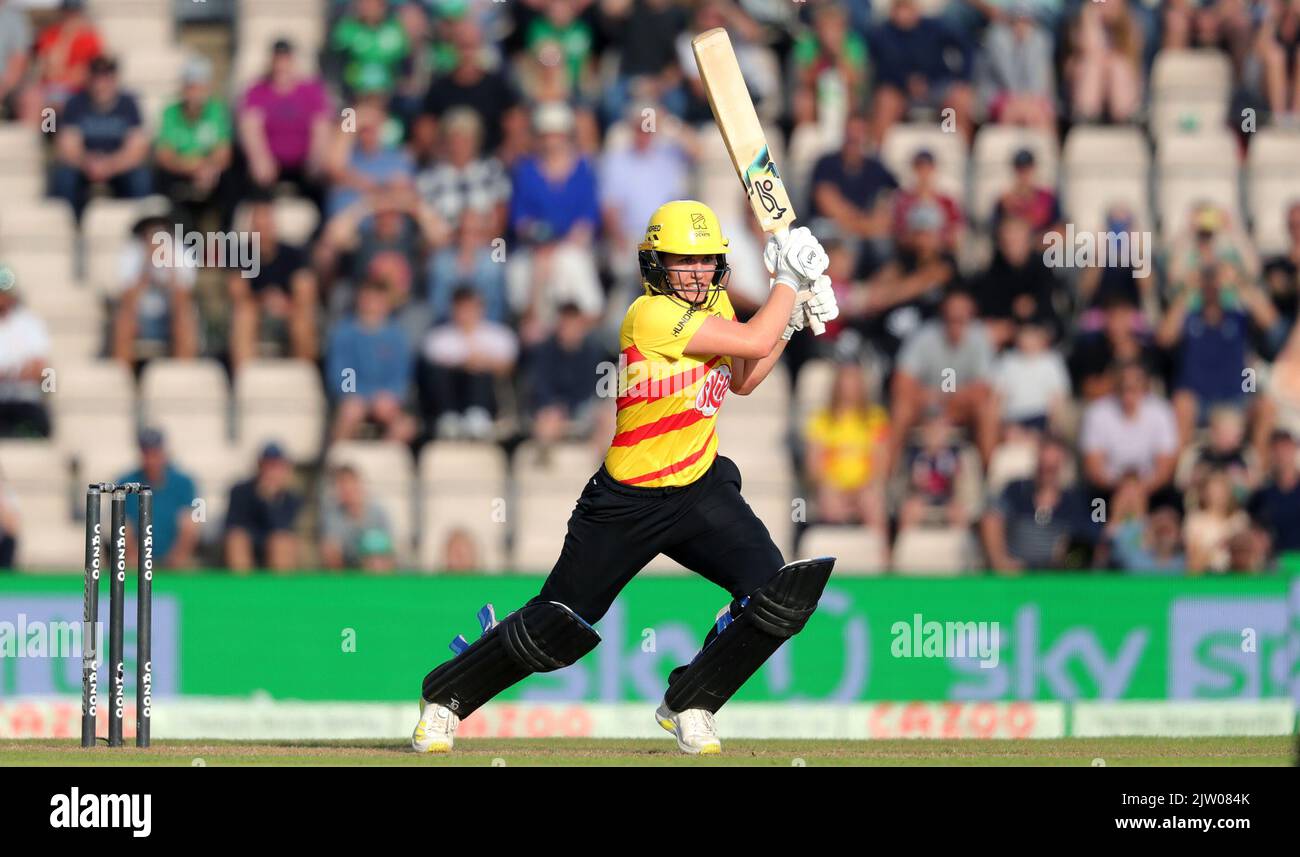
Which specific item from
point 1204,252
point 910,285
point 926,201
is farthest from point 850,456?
point 1204,252

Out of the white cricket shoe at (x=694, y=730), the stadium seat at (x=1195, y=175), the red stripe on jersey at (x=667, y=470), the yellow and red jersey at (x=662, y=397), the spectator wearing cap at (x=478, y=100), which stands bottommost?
the white cricket shoe at (x=694, y=730)

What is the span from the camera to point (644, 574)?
1316cm

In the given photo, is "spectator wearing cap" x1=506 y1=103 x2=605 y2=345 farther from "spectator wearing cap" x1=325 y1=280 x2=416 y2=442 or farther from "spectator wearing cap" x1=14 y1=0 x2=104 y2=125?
"spectator wearing cap" x1=14 y1=0 x2=104 y2=125

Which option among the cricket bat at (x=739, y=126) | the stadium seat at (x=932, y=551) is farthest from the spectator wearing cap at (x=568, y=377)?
the cricket bat at (x=739, y=126)

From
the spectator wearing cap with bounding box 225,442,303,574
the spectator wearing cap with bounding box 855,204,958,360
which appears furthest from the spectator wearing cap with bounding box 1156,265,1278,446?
the spectator wearing cap with bounding box 225,442,303,574

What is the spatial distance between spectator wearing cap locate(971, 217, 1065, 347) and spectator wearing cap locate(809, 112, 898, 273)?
76 cm

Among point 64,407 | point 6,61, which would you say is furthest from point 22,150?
point 64,407

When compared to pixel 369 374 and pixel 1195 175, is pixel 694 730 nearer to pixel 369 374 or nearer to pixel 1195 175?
pixel 369 374

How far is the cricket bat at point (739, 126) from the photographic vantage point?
8.93 metres

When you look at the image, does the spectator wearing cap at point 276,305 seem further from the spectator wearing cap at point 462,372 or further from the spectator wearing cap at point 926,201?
the spectator wearing cap at point 926,201

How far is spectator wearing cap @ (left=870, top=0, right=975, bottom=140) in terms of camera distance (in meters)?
16.2

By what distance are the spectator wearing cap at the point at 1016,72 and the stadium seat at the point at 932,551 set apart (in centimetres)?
356

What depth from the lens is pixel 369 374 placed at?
1467cm

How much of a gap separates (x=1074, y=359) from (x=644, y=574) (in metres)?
3.60
